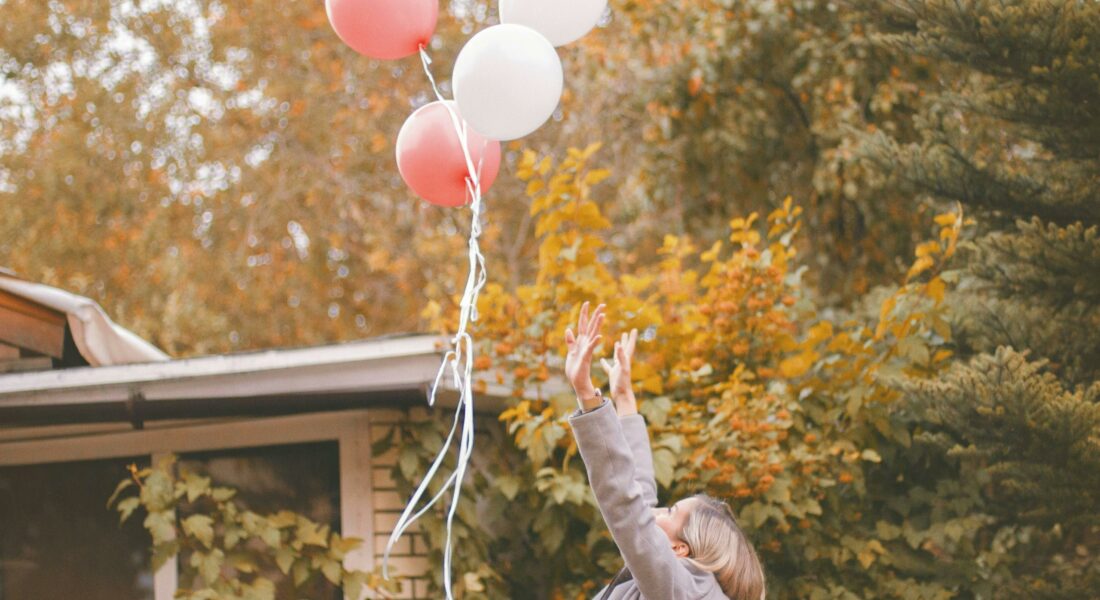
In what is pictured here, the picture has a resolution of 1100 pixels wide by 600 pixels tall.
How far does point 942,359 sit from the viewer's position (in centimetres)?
501

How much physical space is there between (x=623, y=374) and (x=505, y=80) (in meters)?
0.81

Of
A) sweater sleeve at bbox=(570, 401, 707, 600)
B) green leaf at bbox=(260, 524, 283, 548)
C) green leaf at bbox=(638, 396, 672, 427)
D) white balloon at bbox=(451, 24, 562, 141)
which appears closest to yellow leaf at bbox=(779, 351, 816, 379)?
green leaf at bbox=(638, 396, 672, 427)

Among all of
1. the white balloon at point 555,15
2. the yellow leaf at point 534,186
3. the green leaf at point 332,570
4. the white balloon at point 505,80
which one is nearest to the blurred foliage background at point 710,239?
the yellow leaf at point 534,186

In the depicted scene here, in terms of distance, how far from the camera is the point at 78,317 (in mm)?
5324

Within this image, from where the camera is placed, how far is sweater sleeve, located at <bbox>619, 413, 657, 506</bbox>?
3156mm

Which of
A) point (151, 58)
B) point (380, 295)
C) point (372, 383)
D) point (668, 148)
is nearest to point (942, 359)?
point (372, 383)

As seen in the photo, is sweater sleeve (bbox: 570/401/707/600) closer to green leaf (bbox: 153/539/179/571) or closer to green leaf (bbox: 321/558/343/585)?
green leaf (bbox: 321/558/343/585)

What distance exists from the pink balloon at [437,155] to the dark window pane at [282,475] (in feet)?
6.81

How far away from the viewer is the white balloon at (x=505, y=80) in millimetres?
3031

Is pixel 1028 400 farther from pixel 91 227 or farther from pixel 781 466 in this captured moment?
pixel 91 227

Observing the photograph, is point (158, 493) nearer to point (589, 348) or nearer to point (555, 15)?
point (555, 15)

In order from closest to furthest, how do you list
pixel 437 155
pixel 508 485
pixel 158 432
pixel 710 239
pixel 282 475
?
pixel 437 155
pixel 508 485
pixel 282 475
pixel 158 432
pixel 710 239

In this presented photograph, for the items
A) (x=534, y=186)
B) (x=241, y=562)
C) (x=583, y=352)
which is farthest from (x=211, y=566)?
(x=583, y=352)

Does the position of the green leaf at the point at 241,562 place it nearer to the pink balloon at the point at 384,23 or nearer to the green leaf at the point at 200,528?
the green leaf at the point at 200,528
